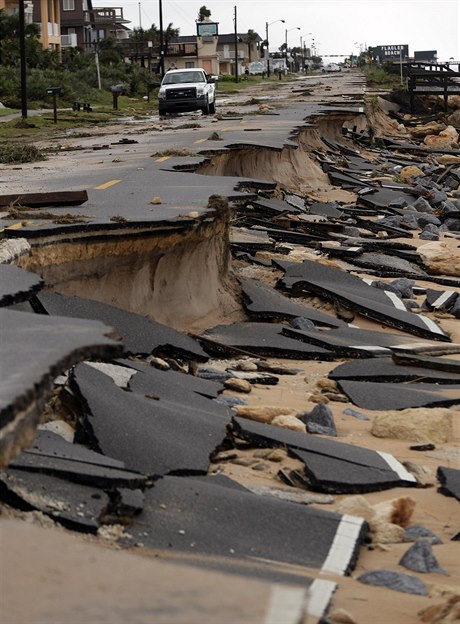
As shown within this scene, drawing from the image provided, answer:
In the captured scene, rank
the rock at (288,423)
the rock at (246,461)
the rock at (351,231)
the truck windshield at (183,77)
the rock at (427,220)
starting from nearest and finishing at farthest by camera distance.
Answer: the rock at (246,461)
the rock at (288,423)
the rock at (351,231)
the rock at (427,220)
the truck windshield at (183,77)

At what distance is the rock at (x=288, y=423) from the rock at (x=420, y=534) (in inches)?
70.7

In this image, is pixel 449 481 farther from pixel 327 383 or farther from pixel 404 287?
pixel 404 287

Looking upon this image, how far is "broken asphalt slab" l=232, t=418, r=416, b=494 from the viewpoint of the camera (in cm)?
662

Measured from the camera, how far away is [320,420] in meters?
8.09

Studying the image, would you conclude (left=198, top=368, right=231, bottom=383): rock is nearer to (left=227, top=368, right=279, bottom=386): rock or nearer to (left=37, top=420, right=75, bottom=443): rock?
(left=227, top=368, right=279, bottom=386): rock

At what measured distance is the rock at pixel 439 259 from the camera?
16516 millimetres

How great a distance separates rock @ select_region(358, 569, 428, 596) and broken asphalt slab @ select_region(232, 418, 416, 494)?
1294mm

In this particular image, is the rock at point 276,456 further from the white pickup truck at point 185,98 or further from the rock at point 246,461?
the white pickup truck at point 185,98

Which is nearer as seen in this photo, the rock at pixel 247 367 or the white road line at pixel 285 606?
the white road line at pixel 285 606

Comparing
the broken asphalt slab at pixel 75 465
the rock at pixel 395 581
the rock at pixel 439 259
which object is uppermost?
the broken asphalt slab at pixel 75 465

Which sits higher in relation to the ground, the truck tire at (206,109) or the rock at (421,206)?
the truck tire at (206,109)

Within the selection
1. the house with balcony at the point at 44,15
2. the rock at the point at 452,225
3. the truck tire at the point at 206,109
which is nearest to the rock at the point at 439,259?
the rock at the point at 452,225

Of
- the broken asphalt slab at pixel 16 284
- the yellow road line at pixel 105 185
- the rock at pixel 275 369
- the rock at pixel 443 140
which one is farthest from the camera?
the rock at pixel 443 140

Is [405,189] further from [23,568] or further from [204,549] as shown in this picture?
[23,568]
